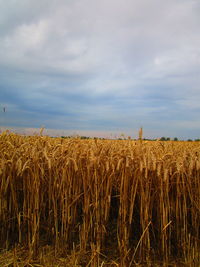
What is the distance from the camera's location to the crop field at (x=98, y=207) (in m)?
2.09

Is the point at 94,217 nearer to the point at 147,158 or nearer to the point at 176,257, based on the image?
the point at 147,158

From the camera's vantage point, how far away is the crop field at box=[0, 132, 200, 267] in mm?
2092

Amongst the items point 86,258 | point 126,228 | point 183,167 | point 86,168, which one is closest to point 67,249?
point 86,258

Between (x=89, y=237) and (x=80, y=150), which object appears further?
(x=80, y=150)

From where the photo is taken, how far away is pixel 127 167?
2066 mm

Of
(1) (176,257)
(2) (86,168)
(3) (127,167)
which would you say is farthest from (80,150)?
(1) (176,257)

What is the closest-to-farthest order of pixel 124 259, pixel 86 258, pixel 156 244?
pixel 124 259 < pixel 86 258 < pixel 156 244

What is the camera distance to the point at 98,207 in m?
2.11

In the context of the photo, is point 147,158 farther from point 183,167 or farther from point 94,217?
point 94,217

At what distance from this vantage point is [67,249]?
2.26m

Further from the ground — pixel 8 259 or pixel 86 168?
pixel 86 168

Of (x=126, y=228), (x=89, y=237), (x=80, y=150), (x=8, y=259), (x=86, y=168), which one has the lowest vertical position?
(x=8, y=259)

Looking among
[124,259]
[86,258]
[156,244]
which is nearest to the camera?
[124,259]

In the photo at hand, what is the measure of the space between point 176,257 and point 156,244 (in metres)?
0.21
